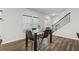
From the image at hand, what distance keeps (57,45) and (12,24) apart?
901mm

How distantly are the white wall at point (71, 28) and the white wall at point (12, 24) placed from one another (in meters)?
0.46

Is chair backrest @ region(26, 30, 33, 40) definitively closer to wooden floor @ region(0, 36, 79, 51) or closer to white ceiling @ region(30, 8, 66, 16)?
wooden floor @ region(0, 36, 79, 51)

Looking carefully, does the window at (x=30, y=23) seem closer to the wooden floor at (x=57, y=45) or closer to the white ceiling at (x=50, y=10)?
the white ceiling at (x=50, y=10)

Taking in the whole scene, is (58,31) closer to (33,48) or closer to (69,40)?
(69,40)

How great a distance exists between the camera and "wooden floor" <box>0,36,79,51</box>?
1504 mm

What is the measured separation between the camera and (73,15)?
1534mm

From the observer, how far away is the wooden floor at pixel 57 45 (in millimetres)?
1504

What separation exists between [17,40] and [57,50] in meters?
0.74

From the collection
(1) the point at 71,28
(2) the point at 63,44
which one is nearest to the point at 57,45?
(2) the point at 63,44

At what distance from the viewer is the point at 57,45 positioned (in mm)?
1580

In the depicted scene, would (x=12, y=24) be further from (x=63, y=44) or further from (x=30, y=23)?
(x=63, y=44)

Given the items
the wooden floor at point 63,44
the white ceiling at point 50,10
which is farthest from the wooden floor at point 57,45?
the white ceiling at point 50,10

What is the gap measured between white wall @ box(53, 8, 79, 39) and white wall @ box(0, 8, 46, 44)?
46 cm

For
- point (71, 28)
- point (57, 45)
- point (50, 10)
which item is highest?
point (50, 10)
